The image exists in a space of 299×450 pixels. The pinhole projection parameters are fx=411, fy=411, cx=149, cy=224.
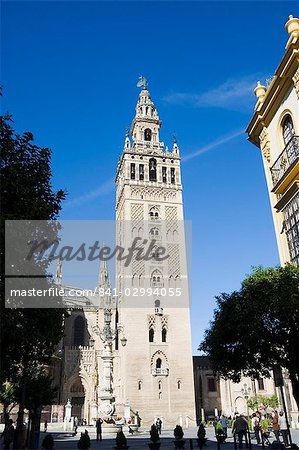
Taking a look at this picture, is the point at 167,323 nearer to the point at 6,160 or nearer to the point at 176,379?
the point at 176,379

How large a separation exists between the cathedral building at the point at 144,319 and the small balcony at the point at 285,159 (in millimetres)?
22420

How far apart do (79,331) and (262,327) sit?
3677 centimetres

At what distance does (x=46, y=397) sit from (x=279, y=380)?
1760cm

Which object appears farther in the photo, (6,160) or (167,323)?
(167,323)

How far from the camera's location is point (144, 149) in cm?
4994

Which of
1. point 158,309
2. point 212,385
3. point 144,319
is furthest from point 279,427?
point 212,385

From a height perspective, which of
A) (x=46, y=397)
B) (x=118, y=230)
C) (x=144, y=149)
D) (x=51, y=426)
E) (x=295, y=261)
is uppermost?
(x=144, y=149)

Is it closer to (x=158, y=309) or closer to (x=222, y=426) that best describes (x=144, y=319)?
(x=158, y=309)

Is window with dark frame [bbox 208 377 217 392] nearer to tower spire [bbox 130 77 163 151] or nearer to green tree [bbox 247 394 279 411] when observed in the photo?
green tree [bbox 247 394 279 411]

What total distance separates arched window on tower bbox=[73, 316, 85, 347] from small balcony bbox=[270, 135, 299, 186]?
35259mm

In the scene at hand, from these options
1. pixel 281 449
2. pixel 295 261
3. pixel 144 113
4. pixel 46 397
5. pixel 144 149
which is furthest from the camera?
pixel 144 113

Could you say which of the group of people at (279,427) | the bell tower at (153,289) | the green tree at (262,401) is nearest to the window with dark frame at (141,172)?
the bell tower at (153,289)

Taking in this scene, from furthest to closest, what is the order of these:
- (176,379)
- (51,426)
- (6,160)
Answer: (176,379), (51,426), (6,160)

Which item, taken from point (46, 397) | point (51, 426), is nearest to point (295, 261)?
point (46, 397)
